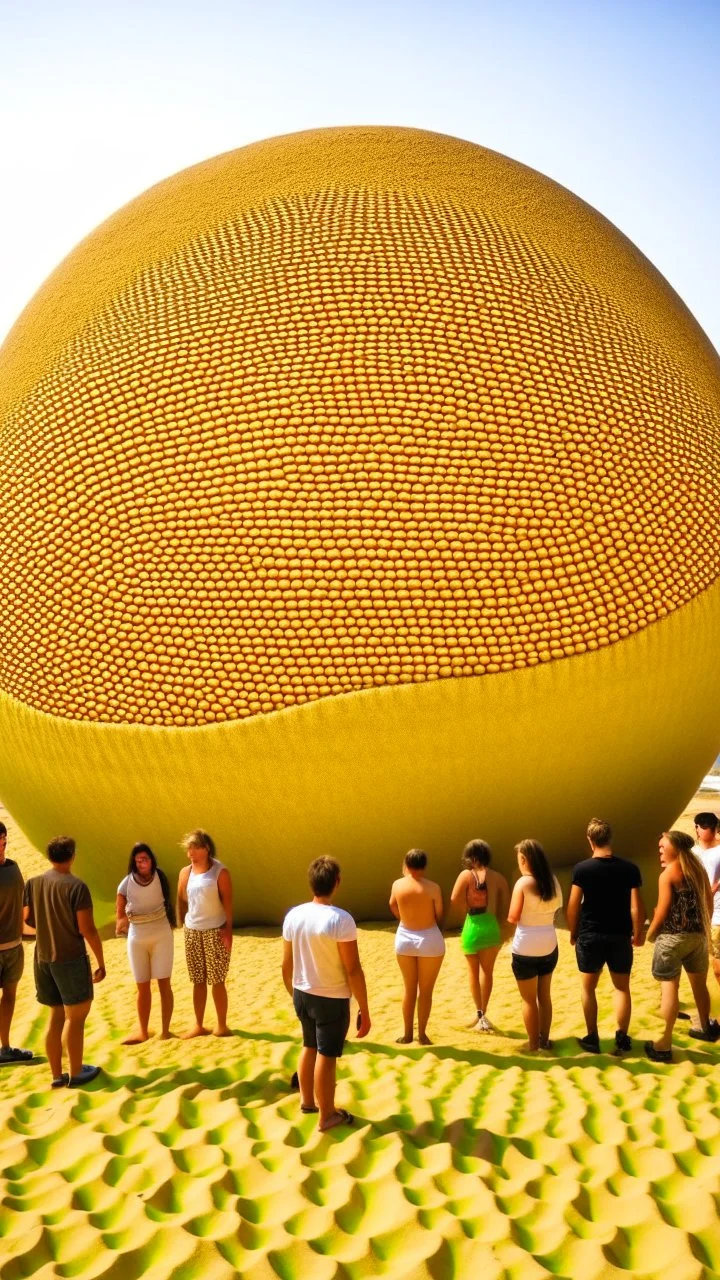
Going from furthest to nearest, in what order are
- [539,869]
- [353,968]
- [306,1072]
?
[539,869]
[306,1072]
[353,968]

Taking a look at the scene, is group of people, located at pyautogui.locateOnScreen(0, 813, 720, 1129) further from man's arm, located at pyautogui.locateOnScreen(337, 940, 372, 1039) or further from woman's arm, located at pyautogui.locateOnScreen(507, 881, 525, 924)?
man's arm, located at pyautogui.locateOnScreen(337, 940, 372, 1039)

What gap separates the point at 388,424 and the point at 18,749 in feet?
13.2

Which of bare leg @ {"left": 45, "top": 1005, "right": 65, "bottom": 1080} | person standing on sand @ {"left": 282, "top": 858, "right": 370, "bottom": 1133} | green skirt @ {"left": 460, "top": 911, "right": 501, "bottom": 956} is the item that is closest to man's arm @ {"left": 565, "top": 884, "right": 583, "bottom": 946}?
green skirt @ {"left": 460, "top": 911, "right": 501, "bottom": 956}

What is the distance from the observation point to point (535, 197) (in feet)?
30.7

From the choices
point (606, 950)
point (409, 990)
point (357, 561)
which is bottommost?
point (409, 990)

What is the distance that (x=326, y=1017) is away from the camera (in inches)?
158

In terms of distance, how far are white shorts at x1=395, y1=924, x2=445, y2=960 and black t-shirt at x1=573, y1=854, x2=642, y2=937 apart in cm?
81

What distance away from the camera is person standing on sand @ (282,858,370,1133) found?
396cm

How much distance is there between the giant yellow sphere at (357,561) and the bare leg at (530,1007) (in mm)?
2267

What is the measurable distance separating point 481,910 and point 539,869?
68 centimetres

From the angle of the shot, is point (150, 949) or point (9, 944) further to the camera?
point (150, 949)

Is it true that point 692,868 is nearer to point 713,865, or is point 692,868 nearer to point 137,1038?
point 713,865

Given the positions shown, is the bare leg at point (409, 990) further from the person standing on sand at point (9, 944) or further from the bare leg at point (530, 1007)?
the person standing on sand at point (9, 944)

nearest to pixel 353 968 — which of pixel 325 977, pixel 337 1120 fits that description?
pixel 325 977
